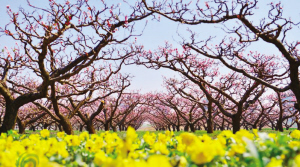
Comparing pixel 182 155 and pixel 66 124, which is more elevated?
pixel 66 124

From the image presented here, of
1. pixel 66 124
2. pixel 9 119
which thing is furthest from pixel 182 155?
pixel 66 124

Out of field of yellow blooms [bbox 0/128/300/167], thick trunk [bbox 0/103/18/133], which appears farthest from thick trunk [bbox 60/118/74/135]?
field of yellow blooms [bbox 0/128/300/167]

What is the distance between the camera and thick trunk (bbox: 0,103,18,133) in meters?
8.25

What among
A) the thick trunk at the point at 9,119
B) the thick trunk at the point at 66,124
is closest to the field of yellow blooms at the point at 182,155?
the thick trunk at the point at 9,119

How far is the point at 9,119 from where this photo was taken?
8.36 metres

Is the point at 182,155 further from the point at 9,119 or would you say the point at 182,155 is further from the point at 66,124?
the point at 66,124

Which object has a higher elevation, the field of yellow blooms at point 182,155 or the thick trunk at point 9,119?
the thick trunk at point 9,119

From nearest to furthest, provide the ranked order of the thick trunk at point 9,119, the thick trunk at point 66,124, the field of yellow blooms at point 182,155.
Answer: the field of yellow blooms at point 182,155 → the thick trunk at point 9,119 → the thick trunk at point 66,124

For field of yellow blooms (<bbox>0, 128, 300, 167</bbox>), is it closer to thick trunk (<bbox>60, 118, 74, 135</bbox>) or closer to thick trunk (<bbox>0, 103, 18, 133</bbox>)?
thick trunk (<bbox>0, 103, 18, 133</bbox>)

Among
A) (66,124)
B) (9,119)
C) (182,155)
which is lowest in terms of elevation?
(182,155)

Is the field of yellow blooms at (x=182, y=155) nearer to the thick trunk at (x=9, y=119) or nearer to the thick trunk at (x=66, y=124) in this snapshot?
the thick trunk at (x=9, y=119)

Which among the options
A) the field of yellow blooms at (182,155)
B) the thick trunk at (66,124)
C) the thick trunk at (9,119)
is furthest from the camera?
the thick trunk at (66,124)

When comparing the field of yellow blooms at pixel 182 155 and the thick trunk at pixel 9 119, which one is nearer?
the field of yellow blooms at pixel 182 155

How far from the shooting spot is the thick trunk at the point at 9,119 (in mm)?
8250
